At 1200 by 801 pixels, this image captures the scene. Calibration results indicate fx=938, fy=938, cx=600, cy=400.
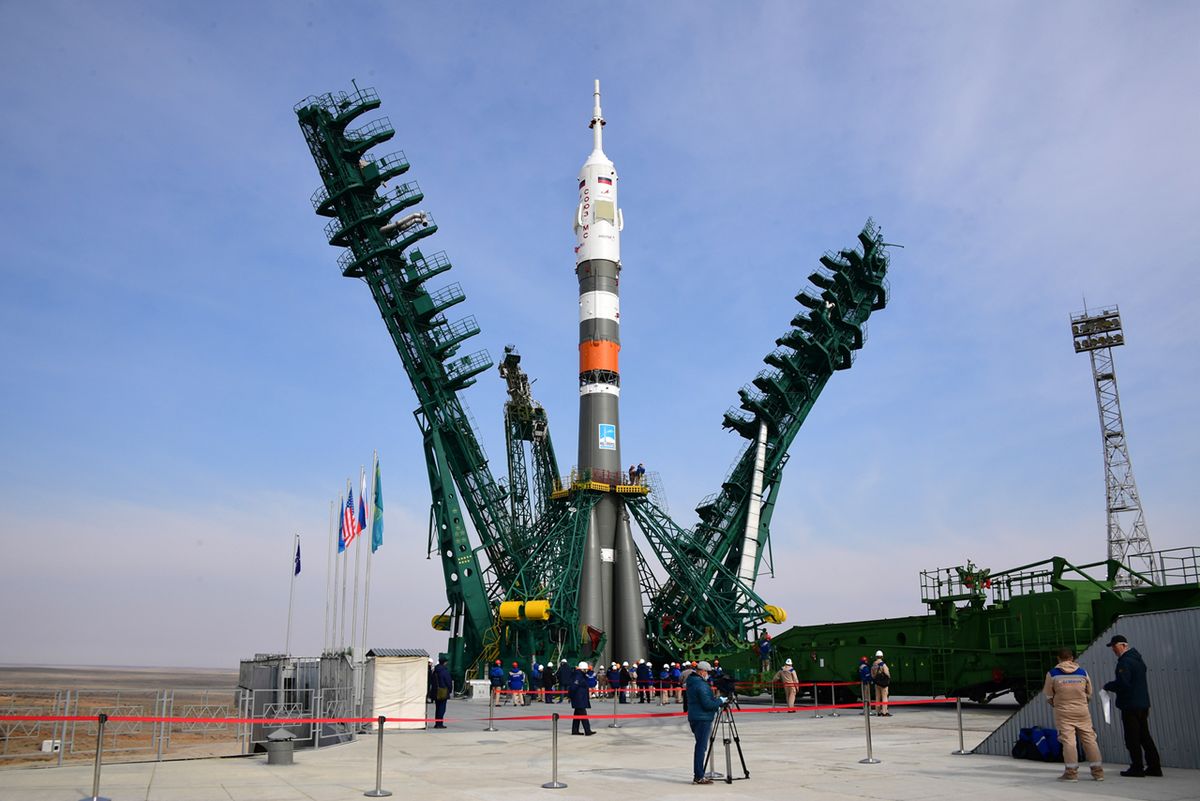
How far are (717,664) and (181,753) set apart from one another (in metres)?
19.7

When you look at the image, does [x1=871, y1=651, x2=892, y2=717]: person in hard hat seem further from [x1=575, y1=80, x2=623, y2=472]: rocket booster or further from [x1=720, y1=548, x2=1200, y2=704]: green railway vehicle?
[x1=575, y1=80, x2=623, y2=472]: rocket booster

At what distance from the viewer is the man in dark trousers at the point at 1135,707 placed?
11.4 m

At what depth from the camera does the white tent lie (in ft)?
71.6

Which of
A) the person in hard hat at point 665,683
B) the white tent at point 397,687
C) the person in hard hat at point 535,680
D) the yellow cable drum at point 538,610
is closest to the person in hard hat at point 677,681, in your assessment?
the person in hard hat at point 665,683

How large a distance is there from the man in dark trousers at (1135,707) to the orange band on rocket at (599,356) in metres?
32.6

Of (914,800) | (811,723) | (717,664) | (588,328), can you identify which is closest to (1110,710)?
(914,800)

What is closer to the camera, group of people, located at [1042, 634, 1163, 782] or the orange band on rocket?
group of people, located at [1042, 634, 1163, 782]

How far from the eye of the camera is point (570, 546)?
40812 millimetres

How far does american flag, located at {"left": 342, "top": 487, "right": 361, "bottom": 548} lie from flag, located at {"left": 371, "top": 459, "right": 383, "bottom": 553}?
0.60m

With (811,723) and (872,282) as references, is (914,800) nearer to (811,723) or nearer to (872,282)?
(811,723)

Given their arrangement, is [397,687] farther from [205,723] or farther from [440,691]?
[205,723]

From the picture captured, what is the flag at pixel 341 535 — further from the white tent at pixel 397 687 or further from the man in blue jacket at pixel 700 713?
the man in blue jacket at pixel 700 713

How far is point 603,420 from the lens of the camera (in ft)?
141

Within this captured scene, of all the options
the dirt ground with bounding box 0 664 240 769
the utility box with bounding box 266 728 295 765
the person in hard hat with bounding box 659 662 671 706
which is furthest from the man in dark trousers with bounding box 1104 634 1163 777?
the person in hard hat with bounding box 659 662 671 706
